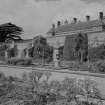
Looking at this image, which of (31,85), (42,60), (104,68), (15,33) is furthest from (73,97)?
(15,33)

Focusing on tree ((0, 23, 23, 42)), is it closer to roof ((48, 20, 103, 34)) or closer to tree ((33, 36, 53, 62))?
roof ((48, 20, 103, 34))

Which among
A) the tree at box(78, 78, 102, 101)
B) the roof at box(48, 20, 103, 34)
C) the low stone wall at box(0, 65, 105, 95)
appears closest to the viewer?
the tree at box(78, 78, 102, 101)

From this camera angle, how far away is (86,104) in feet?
19.2

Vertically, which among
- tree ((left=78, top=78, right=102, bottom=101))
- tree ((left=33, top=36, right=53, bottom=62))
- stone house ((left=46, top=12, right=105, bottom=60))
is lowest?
tree ((left=78, top=78, right=102, bottom=101))

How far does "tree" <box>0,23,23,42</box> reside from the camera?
37.8 m

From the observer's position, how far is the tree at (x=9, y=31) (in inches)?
1490

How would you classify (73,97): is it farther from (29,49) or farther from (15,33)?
(15,33)

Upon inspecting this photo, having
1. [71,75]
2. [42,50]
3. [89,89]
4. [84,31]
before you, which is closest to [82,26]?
[84,31]

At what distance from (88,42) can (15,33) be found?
2250cm

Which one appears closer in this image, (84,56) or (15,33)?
(84,56)

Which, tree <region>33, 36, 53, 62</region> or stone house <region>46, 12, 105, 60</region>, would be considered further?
tree <region>33, 36, 53, 62</region>

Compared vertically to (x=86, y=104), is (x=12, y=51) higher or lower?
higher

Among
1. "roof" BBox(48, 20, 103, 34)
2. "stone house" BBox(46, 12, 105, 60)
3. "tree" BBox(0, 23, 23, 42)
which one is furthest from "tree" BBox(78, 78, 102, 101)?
"tree" BBox(0, 23, 23, 42)

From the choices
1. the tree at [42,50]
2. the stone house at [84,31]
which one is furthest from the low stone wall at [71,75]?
the stone house at [84,31]
